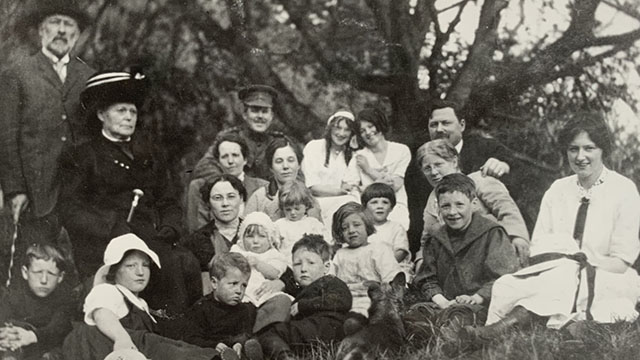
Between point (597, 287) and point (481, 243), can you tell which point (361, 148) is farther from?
point (597, 287)

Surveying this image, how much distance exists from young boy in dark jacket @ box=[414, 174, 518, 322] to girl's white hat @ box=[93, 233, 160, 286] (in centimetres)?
214

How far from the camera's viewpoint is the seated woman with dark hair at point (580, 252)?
8.19 metres

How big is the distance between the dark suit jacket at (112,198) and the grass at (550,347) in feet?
5.42

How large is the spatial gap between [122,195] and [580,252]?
11.9ft

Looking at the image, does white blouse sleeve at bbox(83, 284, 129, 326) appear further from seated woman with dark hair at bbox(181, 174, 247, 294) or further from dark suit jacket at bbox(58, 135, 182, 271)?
seated woman with dark hair at bbox(181, 174, 247, 294)

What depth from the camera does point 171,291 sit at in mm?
8391

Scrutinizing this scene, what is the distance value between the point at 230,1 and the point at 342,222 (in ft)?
6.65

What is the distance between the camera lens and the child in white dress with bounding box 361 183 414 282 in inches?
331

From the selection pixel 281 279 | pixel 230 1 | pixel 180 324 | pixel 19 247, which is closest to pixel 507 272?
pixel 281 279

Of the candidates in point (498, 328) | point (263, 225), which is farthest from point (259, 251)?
point (498, 328)

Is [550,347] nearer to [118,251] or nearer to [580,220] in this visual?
[580,220]

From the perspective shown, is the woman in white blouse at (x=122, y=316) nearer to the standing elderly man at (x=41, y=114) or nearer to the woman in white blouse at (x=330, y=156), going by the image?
the standing elderly man at (x=41, y=114)

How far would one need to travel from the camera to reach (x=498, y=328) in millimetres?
8125

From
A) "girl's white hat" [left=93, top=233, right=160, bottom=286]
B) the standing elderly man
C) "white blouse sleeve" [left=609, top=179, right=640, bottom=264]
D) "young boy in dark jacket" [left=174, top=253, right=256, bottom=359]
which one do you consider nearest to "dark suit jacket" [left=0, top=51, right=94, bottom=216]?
the standing elderly man
